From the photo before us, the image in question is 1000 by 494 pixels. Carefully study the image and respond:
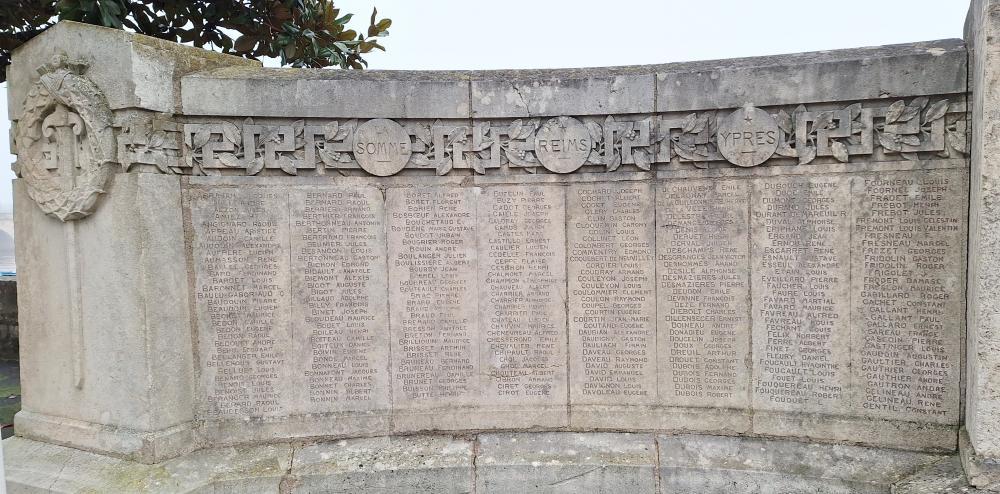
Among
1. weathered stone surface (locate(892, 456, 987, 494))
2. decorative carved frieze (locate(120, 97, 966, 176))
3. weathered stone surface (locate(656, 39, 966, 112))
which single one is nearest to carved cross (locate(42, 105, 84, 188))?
decorative carved frieze (locate(120, 97, 966, 176))

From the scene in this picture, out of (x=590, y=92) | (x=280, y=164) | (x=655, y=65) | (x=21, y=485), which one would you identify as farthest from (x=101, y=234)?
(x=655, y=65)

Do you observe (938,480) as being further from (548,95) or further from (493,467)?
(548,95)

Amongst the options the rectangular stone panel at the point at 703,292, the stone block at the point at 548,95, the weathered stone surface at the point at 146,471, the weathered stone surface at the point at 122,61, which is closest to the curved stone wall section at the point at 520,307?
the rectangular stone panel at the point at 703,292

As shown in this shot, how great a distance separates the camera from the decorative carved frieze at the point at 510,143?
15.6 ft

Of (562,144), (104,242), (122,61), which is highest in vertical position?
(122,61)

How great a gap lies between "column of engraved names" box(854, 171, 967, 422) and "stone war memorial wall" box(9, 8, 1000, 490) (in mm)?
19

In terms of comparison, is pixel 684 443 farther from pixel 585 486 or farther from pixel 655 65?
pixel 655 65

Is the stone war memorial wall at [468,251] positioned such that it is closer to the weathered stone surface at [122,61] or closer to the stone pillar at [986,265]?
the weathered stone surface at [122,61]

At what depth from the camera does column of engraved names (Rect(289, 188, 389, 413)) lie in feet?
17.0

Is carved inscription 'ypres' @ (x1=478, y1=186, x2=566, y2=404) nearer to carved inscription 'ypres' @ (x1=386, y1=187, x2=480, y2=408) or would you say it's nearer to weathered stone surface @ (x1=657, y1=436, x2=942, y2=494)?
carved inscription 'ypres' @ (x1=386, y1=187, x2=480, y2=408)

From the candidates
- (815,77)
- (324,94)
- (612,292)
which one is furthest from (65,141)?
(815,77)

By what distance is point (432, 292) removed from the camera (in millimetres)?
5262

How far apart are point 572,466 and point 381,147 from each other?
336 cm

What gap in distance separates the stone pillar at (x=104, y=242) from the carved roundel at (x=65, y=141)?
10mm
